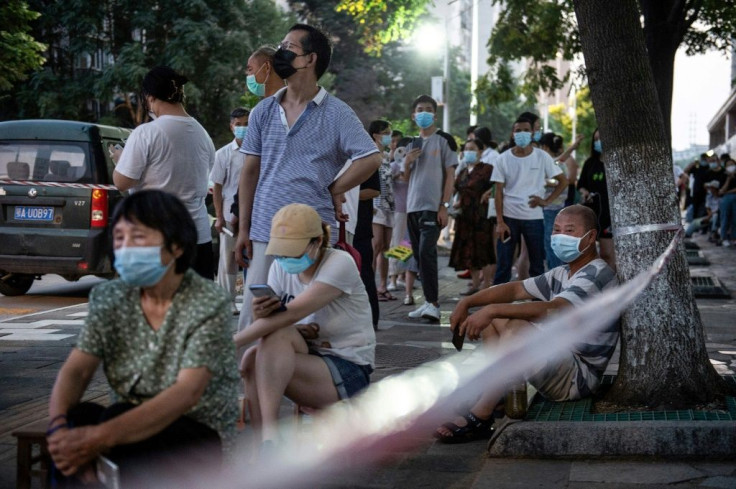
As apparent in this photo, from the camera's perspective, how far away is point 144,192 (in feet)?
10.4

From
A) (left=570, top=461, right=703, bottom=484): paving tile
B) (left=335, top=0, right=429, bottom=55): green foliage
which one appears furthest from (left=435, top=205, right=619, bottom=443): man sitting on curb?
(left=335, top=0, right=429, bottom=55): green foliage

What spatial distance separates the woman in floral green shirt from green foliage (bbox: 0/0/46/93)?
23.7 meters

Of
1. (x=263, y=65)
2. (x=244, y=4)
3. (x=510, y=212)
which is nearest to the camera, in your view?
(x=263, y=65)

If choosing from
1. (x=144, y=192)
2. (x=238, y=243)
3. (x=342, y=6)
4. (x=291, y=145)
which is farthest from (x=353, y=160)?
(x=342, y=6)

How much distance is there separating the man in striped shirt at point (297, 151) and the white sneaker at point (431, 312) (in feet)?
13.4

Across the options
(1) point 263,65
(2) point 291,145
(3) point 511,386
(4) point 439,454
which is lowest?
(4) point 439,454

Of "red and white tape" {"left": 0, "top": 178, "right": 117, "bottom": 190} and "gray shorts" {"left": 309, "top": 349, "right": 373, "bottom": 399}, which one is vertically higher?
"red and white tape" {"left": 0, "top": 178, "right": 117, "bottom": 190}

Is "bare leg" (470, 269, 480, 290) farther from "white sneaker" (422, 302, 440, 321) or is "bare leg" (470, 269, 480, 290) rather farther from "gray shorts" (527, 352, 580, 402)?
"gray shorts" (527, 352, 580, 402)

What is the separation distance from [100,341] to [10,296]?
9111mm

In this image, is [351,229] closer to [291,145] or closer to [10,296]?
[291,145]

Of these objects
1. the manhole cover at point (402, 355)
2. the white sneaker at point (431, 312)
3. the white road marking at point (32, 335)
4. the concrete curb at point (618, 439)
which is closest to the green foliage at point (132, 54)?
the white road marking at point (32, 335)

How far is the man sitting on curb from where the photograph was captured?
16.1ft

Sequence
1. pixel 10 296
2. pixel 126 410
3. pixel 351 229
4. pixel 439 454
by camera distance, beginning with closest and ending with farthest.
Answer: pixel 126 410
pixel 439 454
pixel 351 229
pixel 10 296

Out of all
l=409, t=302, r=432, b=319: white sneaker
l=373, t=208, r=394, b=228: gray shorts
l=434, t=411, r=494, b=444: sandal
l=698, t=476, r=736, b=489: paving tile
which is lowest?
l=698, t=476, r=736, b=489: paving tile
